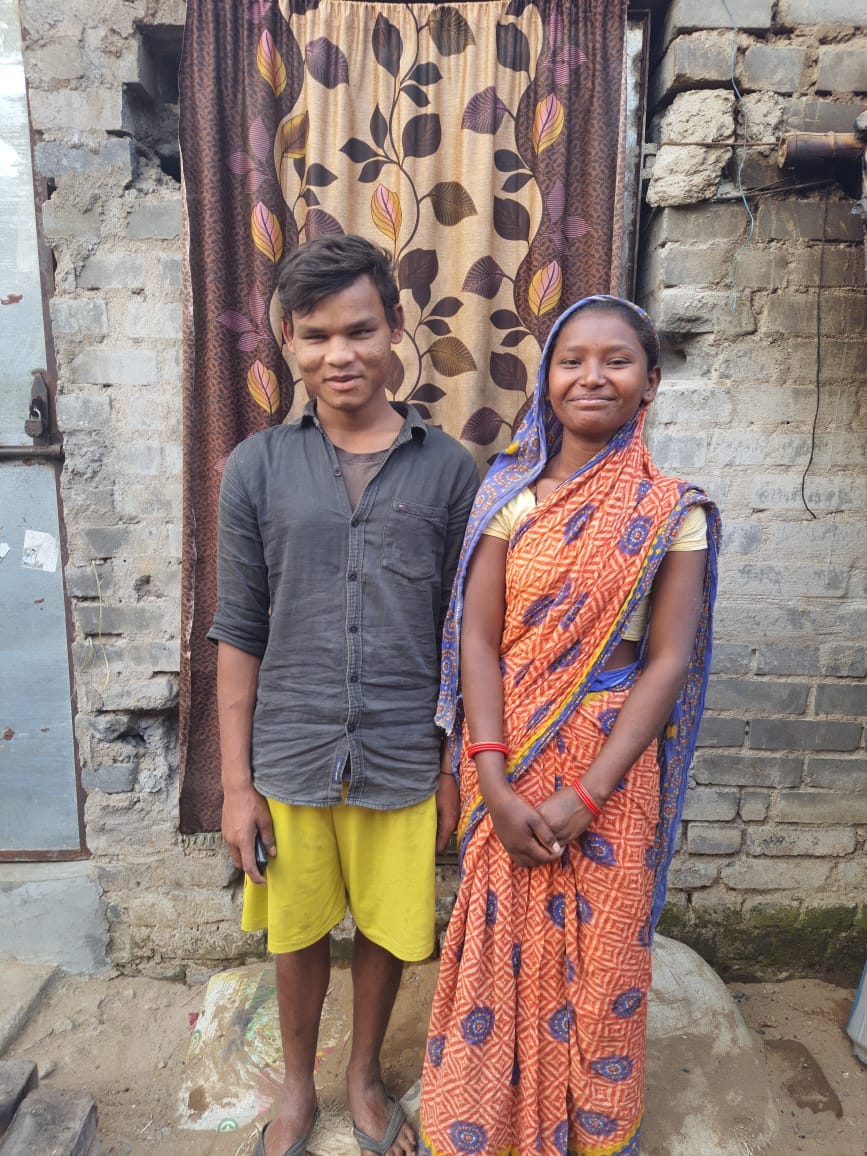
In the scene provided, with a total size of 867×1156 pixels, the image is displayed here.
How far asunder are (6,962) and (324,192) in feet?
9.36

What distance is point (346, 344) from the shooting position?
1.56 metres

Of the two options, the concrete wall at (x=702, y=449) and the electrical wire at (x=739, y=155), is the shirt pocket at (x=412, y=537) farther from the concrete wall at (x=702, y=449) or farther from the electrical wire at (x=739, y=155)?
the electrical wire at (x=739, y=155)

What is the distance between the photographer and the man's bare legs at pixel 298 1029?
1.81 metres

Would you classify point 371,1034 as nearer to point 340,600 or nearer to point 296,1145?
point 296,1145

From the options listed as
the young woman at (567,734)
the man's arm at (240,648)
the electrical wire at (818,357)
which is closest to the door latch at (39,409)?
the man's arm at (240,648)

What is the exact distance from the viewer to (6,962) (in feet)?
8.73

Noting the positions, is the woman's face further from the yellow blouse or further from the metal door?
the metal door

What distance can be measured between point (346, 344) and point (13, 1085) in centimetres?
204

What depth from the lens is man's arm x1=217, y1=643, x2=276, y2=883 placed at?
168cm

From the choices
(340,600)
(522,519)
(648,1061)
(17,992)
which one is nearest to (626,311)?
(522,519)

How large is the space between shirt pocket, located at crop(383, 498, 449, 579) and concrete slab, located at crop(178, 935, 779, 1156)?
56.6 inches

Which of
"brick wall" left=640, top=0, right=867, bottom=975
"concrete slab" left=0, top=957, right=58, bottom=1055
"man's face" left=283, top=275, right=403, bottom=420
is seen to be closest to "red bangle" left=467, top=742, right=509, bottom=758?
"man's face" left=283, top=275, right=403, bottom=420

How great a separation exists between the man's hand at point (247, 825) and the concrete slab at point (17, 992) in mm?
1421

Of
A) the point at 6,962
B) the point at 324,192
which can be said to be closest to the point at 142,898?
the point at 6,962
